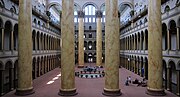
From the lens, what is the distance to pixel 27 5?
1931cm

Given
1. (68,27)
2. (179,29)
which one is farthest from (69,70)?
(179,29)

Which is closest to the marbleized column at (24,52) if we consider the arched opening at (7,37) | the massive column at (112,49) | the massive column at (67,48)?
the massive column at (67,48)

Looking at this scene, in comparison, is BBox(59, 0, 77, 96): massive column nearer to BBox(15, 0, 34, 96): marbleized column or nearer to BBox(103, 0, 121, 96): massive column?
BBox(103, 0, 121, 96): massive column

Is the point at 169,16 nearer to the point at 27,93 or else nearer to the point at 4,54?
the point at 27,93

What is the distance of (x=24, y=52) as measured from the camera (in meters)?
18.8

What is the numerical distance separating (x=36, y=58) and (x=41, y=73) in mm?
4958

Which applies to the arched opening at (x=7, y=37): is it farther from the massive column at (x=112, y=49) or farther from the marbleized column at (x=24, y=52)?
the massive column at (x=112, y=49)

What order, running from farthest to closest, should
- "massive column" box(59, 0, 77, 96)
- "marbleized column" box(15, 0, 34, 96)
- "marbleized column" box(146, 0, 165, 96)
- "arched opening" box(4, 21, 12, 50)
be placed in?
"arched opening" box(4, 21, 12, 50) < "marbleized column" box(15, 0, 34, 96) < "marbleized column" box(146, 0, 165, 96) < "massive column" box(59, 0, 77, 96)

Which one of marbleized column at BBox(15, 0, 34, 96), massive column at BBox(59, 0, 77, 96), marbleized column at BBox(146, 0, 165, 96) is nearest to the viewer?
massive column at BBox(59, 0, 77, 96)

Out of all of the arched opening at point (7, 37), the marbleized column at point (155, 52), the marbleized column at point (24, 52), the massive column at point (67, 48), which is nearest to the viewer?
the massive column at point (67, 48)

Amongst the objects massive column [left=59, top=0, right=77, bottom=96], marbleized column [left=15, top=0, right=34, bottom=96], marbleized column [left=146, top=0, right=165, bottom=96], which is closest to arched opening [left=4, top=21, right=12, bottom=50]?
marbleized column [left=15, top=0, right=34, bottom=96]

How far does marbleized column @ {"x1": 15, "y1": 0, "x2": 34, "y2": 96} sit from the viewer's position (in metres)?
18.7

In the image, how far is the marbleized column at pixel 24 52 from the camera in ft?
61.5

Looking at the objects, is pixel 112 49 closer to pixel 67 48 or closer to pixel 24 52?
pixel 67 48
